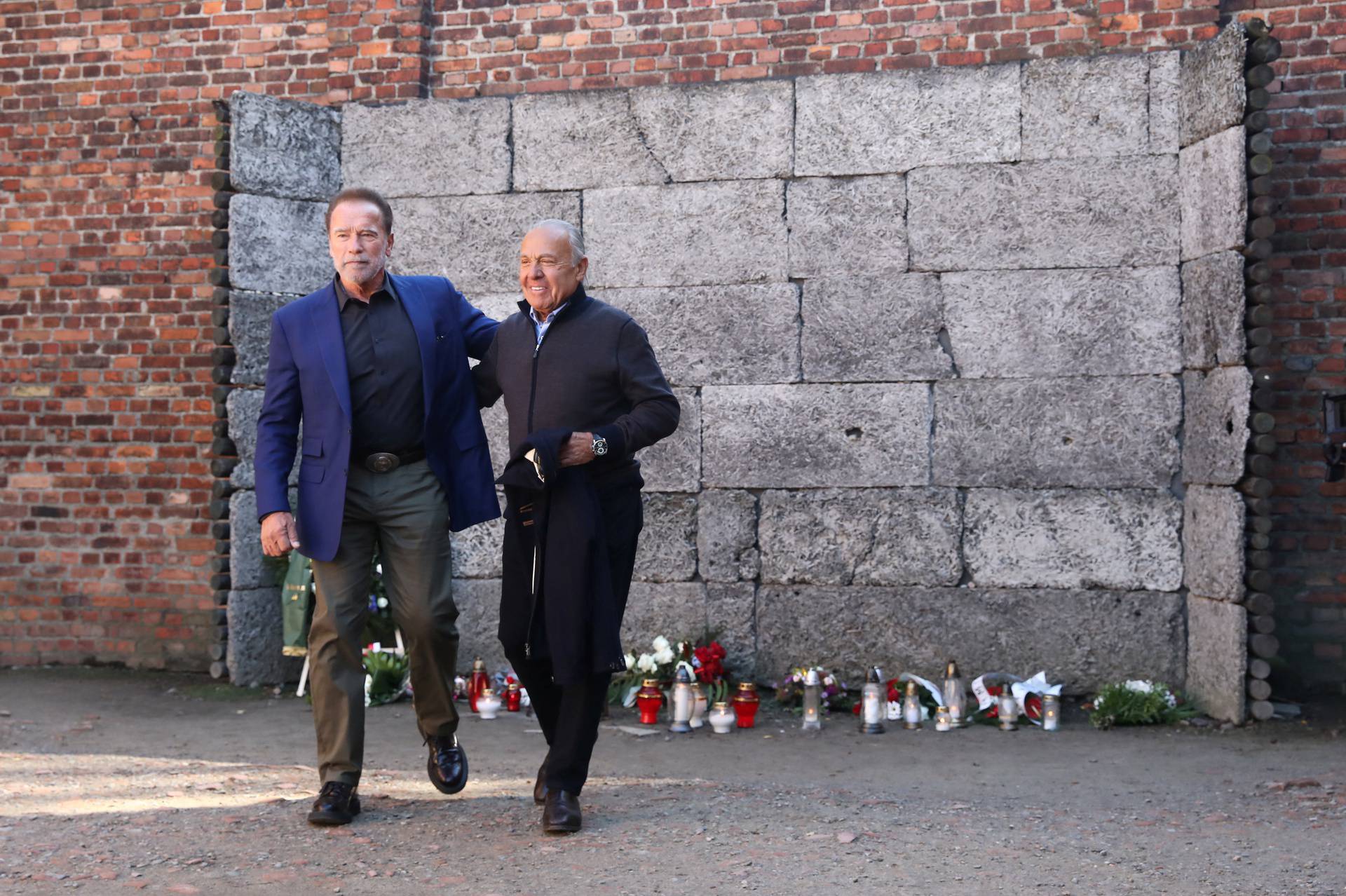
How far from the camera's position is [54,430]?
26.0ft

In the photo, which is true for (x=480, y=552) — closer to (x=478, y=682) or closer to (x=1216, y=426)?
(x=478, y=682)

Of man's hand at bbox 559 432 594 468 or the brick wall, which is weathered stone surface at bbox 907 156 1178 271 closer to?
the brick wall

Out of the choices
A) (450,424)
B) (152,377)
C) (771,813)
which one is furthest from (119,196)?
(771,813)

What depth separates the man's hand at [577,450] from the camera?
4.11 meters

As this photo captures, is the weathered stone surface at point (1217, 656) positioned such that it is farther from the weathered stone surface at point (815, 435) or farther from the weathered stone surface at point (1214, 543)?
the weathered stone surface at point (815, 435)

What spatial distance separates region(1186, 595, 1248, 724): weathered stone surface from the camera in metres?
5.96

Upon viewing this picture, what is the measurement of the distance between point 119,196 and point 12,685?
9.18 feet

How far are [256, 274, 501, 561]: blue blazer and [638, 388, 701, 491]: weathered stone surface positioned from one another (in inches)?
94.8

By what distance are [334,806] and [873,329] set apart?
363cm

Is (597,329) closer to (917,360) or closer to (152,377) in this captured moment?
(917,360)

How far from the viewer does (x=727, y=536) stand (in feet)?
22.5

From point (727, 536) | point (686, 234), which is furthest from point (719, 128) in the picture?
point (727, 536)

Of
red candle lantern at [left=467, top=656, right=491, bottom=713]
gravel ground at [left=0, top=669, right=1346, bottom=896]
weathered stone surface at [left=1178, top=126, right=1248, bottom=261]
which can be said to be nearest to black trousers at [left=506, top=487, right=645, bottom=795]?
gravel ground at [left=0, top=669, right=1346, bottom=896]

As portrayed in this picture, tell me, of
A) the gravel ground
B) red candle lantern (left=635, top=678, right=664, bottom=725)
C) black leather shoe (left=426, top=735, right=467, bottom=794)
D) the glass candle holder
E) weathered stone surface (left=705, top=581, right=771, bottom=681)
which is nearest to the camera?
the gravel ground
